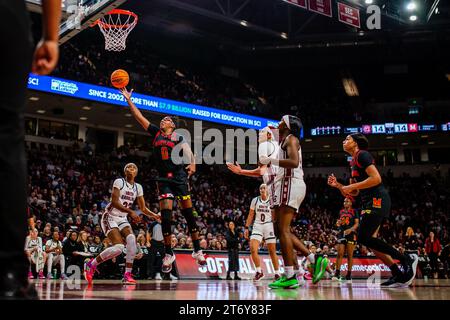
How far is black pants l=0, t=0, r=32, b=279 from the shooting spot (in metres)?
2.16

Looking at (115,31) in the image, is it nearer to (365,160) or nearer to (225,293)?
(365,160)

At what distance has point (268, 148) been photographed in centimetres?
745

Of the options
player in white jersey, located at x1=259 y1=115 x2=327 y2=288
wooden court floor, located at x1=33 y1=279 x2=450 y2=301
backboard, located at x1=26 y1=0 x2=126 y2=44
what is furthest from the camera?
backboard, located at x1=26 y1=0 x2=126 y2=44

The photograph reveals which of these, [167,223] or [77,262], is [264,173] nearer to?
[167,223]

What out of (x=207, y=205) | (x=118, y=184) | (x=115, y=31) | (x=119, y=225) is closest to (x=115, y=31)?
(x=115, y=31)

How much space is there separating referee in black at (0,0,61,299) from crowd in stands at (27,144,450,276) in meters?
11.6

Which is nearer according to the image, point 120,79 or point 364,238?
point 364,238

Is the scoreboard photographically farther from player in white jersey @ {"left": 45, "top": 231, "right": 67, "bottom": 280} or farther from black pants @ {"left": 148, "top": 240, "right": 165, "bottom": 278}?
player in white jersey @ {"left": 45, "top": 231, "right": 67, "bottom": 280}

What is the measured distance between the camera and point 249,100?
3616 centimetres

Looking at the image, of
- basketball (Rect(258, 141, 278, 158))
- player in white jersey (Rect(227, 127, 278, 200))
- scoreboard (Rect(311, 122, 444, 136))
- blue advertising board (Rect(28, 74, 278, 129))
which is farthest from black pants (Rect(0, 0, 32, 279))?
scoreboard (Rect(311, 122, 444, 136))

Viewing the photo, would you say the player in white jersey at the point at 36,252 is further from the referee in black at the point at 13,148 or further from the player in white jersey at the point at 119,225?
the referee in black at the point at 13,148

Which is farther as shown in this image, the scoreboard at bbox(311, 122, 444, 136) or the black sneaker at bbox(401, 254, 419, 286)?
the scoreboard at bbox(311, 122, 444, 136)

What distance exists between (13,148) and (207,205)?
22.9 m

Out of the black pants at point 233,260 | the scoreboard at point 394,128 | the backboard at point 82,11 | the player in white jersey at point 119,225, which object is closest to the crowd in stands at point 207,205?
the black pants at point 233,260
